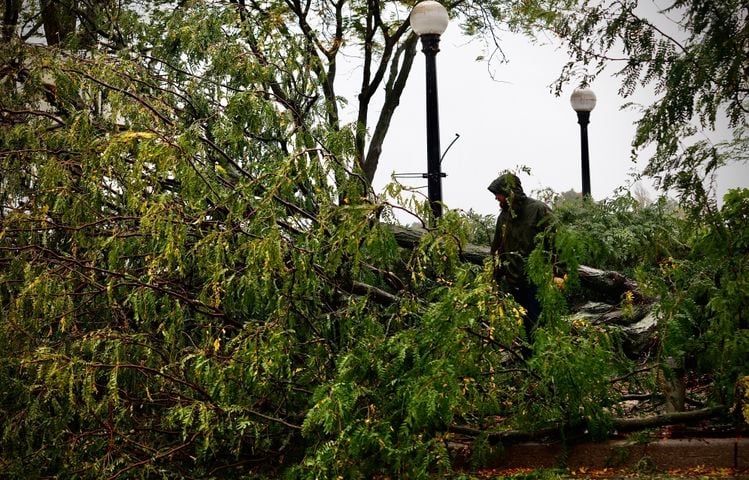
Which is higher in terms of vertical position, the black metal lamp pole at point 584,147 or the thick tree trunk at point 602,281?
the black metal lamp pole at point 584,147

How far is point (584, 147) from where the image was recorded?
54.2ft

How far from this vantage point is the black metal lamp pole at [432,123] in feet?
39.2

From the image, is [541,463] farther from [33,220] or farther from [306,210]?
[33,220]

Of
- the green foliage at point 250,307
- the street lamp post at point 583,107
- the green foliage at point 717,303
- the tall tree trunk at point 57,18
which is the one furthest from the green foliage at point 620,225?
the tall tree trunk at point 57,18

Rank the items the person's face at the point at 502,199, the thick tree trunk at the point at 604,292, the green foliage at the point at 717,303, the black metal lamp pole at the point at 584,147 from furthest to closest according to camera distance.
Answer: the black metal lamp pole at the point at 584,147 → the thick tree trunk at the point at 604,292 → the person's face at the point at 502,199 → the green foliage at the point at 717,303

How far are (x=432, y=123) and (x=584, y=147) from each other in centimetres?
536

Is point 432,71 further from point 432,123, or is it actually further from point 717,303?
point 717,303

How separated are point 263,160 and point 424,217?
5.63ft

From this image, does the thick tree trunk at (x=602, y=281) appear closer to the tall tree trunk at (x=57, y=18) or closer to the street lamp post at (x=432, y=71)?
the street lamp post at (x=432, y=71)

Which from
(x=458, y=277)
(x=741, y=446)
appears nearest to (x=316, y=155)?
(x=458, y=277)

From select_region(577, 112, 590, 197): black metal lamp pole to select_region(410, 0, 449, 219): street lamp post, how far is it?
479 centimetres

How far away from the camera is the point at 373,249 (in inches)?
244

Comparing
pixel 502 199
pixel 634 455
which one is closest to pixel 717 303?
pixel 634 455

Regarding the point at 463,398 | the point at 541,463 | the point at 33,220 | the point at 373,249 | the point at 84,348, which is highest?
the point at 33,220
